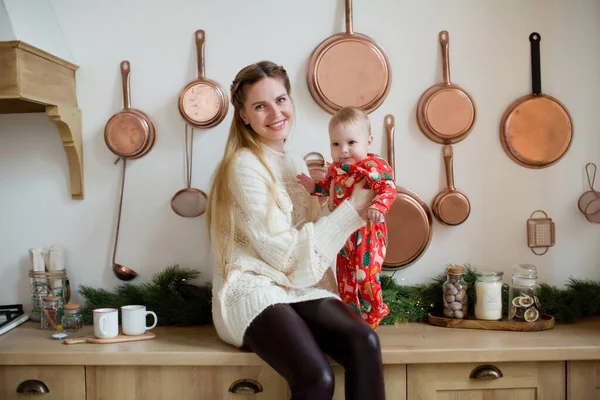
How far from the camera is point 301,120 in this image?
7.01ft

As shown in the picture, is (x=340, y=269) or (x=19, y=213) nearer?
(x=340, y=269)

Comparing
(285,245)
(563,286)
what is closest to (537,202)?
(563,286)

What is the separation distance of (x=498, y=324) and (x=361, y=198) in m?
0.63

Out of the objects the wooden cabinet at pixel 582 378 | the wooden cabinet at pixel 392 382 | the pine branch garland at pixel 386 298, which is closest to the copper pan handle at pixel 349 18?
the pine branch garland at pixel 386 298

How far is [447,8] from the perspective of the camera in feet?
6.96

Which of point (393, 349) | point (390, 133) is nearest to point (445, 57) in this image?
point (390, 133)

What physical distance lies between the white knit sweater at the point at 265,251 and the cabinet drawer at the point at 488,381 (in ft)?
1.17

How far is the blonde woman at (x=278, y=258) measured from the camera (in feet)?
5.07

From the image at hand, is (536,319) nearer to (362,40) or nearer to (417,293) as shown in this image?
(417,293)

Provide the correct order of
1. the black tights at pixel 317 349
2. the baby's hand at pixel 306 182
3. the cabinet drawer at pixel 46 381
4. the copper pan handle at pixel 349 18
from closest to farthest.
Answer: the black tights at pixel 317 349
the cabinet drawer at pixel 46 381
the baby's hand at pixel 306 182
the copper pan handle at pixel 349 18

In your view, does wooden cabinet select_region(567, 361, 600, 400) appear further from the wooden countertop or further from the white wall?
the white wall

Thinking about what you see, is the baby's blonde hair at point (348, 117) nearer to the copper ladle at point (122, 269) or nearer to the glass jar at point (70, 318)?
the copper ladle at point (122, 269)

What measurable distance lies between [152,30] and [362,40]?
0.75 meters

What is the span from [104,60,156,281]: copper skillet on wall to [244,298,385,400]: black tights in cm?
77
